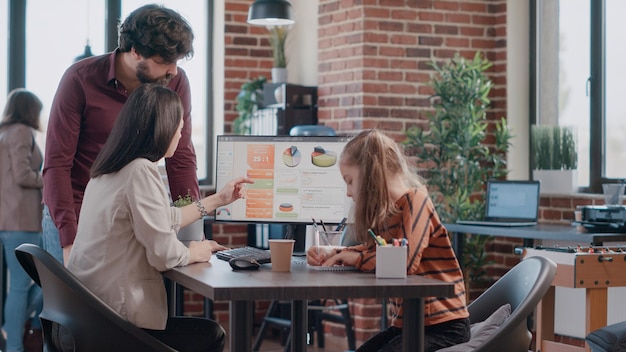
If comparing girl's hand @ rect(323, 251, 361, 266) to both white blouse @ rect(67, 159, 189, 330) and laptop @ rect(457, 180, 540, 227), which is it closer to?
white blouse @ rect(67, 159, 189, 330)

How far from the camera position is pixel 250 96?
665 centimetres

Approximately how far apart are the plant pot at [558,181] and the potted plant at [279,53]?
5.93 ft

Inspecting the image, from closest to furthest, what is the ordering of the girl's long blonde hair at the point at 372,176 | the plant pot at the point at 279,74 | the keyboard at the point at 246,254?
the girl's long blonde hair at the point at 372,176 → the keyboard at the point at 246,254 → the plant pot at the point at 279,74

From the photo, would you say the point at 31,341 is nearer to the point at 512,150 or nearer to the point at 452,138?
the point at 452,138

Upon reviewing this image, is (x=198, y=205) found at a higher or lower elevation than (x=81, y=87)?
lower

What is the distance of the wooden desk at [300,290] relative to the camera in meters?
2.25

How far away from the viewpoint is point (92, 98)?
10.3 feet

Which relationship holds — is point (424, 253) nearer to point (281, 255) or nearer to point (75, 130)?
point (281, 255)

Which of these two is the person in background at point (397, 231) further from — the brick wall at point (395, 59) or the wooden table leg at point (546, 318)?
Result: the brick wall at point (395, 59)

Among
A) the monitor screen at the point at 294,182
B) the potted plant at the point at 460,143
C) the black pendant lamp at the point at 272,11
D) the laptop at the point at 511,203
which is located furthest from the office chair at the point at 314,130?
the monitor screen at the point at 294,182

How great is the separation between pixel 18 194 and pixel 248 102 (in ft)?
5.45

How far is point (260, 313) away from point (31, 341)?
5.17 ft

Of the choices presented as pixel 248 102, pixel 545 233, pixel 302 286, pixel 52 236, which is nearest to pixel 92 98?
pixel 52 236

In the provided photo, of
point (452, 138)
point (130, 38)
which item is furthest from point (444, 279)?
point (452, 138)
